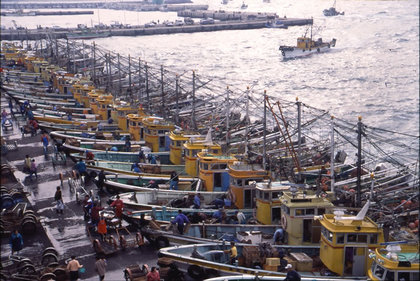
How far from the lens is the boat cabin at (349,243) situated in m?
16.8

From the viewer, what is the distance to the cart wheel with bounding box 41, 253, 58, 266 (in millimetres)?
18891

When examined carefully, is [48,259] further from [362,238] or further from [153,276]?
[362,238]

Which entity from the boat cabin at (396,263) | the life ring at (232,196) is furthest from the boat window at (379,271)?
the life ring at (232,196)

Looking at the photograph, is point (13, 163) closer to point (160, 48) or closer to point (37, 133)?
point (37, 133)

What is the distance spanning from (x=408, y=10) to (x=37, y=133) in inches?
4779

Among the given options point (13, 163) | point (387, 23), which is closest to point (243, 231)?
point (13, 163)

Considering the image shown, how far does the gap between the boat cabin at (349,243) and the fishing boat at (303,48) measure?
2925 inches

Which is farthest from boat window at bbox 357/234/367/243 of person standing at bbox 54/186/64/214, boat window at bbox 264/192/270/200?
person standing at bbox 54/186/64/214

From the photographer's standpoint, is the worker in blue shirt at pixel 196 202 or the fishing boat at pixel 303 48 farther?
the fishing boat at pixel 303 48

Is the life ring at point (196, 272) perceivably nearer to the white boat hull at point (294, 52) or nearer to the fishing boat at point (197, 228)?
the fishing boat at point (197, 228)

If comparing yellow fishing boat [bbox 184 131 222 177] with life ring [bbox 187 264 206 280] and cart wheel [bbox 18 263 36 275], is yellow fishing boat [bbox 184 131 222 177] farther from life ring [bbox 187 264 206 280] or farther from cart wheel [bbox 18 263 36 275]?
cart wheel [bbox 18 263 36 275]

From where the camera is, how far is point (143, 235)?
2036cm

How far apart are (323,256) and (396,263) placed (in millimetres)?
3629

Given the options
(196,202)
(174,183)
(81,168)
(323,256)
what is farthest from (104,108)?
(323,256)
